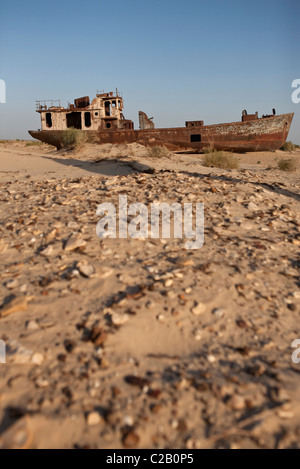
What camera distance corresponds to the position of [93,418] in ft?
4.61

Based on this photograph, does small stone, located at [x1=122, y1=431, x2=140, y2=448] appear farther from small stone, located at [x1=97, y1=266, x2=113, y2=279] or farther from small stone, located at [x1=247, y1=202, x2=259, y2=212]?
small stone, located at [x1=247, y1=202, x2=259, y2=212]

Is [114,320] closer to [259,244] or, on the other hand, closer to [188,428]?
[188,428]

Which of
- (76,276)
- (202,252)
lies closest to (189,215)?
(202,252)

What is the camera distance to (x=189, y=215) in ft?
12.6

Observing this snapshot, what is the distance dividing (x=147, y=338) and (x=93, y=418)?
585 mm

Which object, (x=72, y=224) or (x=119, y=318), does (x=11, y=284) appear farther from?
(x=72, y=224)

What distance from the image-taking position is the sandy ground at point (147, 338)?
1.40 m

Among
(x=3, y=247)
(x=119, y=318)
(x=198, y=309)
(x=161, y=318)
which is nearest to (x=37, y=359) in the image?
(x=119, y=318)

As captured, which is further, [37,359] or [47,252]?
[47,252]

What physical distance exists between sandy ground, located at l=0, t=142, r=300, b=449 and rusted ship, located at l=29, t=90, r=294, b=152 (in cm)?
1347

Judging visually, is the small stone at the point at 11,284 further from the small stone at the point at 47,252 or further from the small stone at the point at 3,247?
the small stone at the point at 3,247

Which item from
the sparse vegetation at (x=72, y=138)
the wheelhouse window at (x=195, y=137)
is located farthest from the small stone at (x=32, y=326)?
the wheelhouse window at (x=195, y=137)
